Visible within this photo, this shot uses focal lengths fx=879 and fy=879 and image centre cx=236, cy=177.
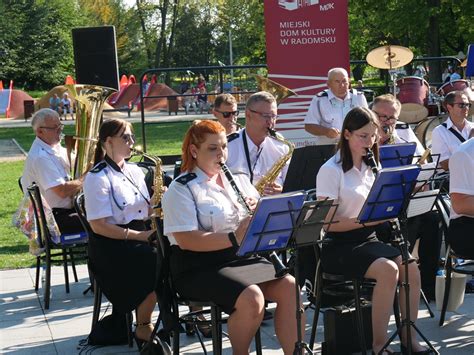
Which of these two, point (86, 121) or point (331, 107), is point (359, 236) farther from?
Result: point (331, 107)

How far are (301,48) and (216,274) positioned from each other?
18.1 feet

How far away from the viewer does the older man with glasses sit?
722 cm

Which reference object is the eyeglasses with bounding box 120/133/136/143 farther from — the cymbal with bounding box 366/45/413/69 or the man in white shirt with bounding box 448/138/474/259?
the cymbal with bounding box 366/45/413/69

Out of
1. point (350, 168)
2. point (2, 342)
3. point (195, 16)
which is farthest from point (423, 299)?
point (195, 16)

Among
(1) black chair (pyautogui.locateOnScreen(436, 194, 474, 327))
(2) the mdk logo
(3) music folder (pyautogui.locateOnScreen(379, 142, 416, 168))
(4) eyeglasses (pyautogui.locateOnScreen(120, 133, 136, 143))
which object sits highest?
(2) the mdk logo

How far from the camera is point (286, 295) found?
4863mm

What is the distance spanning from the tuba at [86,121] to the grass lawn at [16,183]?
174cm

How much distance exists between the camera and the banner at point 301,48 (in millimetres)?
9766

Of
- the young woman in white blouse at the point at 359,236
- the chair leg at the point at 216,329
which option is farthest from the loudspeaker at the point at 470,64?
the chair leg at the point at 216,329

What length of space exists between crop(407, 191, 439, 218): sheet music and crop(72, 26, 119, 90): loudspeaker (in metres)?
6.16

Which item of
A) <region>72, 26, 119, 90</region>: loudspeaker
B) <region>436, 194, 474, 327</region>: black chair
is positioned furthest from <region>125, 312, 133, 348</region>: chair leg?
<region>72, 26, 119, 90</region>: loudspeaker

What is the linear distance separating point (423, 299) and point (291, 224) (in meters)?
2.69

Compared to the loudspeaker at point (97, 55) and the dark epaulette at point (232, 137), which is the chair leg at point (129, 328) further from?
the loudspeaker at point (97, 55)

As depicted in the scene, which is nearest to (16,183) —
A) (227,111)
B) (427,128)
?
(427,128)
